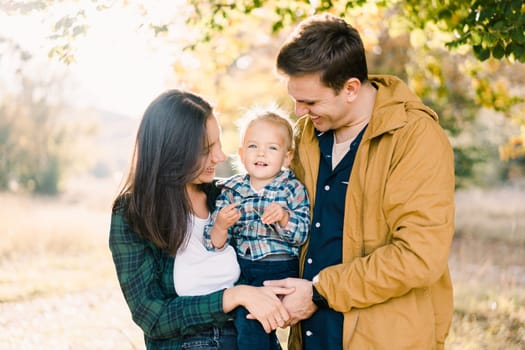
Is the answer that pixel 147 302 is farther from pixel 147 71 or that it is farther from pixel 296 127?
pixel 147 71

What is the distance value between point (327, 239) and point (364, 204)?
247mm

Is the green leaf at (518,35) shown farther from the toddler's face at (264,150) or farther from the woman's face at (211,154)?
the woman's face at (211,154)

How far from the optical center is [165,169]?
9.66 feet

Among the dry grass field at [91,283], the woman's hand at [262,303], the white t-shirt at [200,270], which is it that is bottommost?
the dry grass field at [91,283]

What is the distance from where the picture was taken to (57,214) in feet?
44.1

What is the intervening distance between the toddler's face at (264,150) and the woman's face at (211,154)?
15 cm

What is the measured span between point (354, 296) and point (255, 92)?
817 centimetres

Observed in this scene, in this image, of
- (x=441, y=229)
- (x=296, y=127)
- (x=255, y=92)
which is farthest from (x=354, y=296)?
(x=255, y=92)

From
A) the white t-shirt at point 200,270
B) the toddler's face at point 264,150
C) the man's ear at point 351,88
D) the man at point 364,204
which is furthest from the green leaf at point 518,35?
the white t-shirt at point 200,270

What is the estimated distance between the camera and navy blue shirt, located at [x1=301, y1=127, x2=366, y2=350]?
288 cm

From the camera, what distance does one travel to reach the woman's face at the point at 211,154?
3016 mm

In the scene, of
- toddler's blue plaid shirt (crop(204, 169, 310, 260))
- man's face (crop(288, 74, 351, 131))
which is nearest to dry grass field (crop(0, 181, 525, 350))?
toddler's blue plaid shirt (crop(204, 169, 310, 260))

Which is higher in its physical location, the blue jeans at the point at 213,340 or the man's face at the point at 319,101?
the man's face at the point at 319,101

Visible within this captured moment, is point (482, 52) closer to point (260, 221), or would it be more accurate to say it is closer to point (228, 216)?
point (260, 221)
